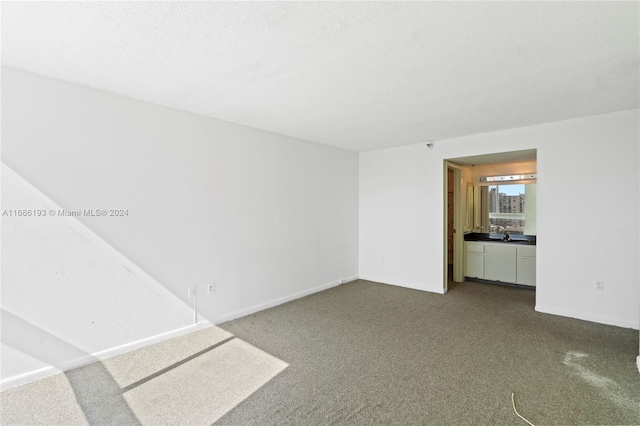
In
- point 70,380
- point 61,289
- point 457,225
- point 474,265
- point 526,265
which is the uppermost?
point 457,225

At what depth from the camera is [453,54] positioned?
2.19m

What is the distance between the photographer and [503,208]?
6078 millimetres

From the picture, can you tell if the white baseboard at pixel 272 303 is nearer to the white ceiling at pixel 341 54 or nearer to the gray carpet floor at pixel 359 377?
the gray carpet floor at pixel 359 377

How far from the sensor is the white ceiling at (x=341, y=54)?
5.63ft

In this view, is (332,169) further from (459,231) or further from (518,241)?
(518,241)

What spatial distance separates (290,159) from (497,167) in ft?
13.6

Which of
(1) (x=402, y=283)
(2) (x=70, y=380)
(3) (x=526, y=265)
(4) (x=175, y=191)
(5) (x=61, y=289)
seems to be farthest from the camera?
(1) (x=402, y=283)

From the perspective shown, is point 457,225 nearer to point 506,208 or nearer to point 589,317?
point 506,208

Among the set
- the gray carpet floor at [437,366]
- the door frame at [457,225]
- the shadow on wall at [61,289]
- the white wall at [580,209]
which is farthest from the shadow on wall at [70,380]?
the door frame at [457,225]

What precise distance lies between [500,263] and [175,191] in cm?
531

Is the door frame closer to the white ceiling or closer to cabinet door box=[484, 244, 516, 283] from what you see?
cabinet door box=[484, 244, 516, 283]

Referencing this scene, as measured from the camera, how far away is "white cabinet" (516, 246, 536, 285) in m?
5.12

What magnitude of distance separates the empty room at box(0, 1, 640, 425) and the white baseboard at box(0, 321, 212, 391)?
16 mm

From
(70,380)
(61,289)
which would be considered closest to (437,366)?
(70,380)
